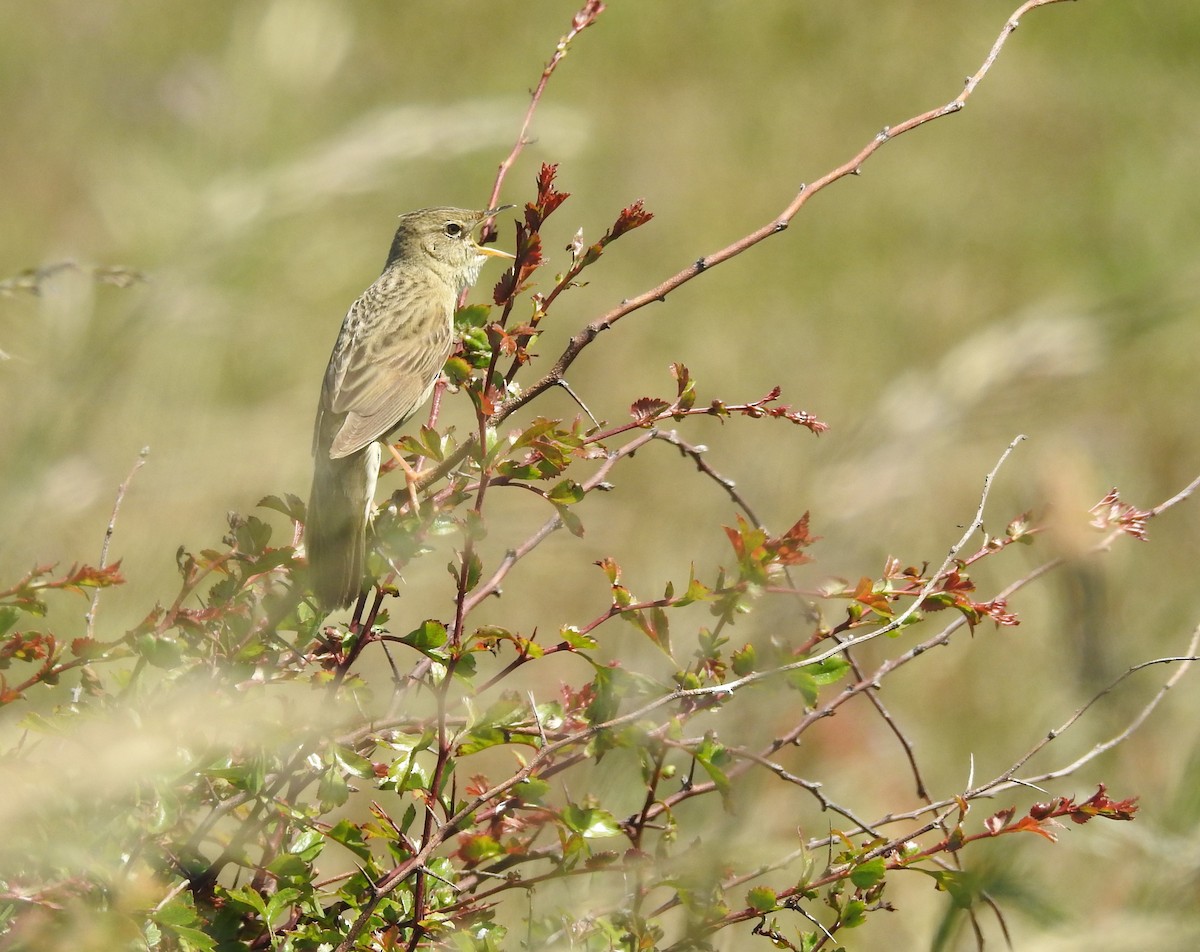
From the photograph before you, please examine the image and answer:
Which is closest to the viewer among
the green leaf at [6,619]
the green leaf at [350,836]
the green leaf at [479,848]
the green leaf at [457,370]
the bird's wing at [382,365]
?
the green leaf at [6,619]

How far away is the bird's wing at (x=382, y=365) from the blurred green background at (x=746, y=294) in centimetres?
22

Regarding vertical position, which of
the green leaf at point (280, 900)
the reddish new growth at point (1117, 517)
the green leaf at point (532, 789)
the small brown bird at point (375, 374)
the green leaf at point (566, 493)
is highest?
the small brown bird at point (375, 374)

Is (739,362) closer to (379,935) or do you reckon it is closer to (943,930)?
(379,935)

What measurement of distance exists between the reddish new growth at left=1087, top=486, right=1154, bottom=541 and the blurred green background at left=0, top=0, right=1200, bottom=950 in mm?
34

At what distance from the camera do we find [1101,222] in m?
9.02

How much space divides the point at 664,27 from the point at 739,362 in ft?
12.8

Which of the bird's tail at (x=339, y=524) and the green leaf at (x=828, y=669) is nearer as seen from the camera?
the green leaf at (x=828, y=669)

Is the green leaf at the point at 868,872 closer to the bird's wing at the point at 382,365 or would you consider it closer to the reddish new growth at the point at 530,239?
the reddish new growth at the point at 530,239

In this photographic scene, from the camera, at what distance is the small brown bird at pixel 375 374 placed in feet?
8.54

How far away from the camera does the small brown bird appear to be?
2.60 m

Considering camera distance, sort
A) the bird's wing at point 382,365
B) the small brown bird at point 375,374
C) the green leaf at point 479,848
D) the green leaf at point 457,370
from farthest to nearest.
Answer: the bird's wing at point 382,365 → the small brown bird at point 375,374 → the green leaf at point 457,370 → the green leaf at point 479,848

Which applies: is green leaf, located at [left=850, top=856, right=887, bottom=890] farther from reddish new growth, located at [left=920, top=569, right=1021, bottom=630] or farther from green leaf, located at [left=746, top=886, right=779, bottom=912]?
reddish new growth, located at [left=920, top=569, right=1021, bottom=630]

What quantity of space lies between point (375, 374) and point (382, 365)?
7 cm

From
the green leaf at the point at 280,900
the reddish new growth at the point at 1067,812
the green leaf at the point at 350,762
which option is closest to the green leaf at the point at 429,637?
the green leaf at the point at 350,762
